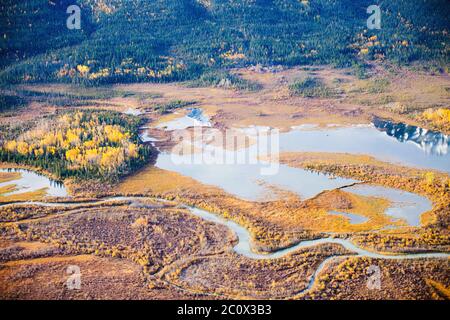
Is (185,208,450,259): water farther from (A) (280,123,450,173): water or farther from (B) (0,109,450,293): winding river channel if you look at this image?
(A) (280,123,450,173): water

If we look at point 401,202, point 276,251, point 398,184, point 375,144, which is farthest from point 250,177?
point 375,144

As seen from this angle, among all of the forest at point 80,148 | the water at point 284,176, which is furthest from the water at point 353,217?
the forest at point 80,148

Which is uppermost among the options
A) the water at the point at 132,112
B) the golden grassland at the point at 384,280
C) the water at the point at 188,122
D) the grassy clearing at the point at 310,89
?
the grassy clearing at the point at 310,89

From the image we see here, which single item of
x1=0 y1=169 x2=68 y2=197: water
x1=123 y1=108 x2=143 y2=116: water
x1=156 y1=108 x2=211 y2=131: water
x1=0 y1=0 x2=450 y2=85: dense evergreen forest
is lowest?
x1=0 y1=169 x2=68 y2=197: water

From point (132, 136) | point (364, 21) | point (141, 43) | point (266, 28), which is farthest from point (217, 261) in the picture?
point (364, 21)

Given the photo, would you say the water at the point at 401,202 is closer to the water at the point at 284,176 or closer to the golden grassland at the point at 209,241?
the water at the point at 284,176

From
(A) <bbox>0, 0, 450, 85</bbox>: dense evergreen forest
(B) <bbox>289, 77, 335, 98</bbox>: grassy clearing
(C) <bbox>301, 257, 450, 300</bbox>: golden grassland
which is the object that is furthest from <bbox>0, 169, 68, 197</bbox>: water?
(B) <bbox>289, 77, 335, 98</bbox>: grassy clearing
